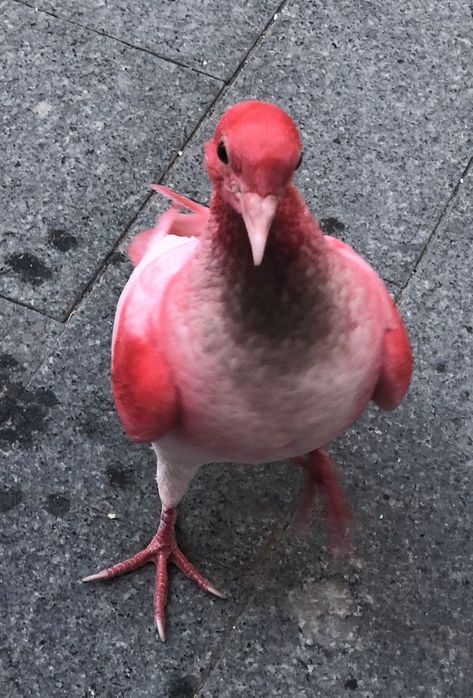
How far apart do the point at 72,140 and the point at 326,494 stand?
1.63 m

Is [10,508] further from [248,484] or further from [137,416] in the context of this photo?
[137,416]

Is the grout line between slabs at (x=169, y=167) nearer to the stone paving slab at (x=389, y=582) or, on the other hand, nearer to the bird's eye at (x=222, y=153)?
the stone paving slab at (x=389, y=582)

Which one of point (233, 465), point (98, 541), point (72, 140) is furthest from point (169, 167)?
point (98, 541)

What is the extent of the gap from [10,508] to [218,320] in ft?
3.78

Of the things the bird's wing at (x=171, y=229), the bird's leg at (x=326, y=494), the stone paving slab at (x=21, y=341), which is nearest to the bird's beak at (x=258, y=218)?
the bird's wing at (x=171, y=229)

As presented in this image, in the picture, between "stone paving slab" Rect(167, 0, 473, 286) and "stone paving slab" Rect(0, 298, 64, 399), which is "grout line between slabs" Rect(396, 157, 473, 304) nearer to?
"stone paving slab" Rect(167, 0, 473, 286)

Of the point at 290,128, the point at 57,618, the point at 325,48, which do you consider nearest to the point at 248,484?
the point at 57,618

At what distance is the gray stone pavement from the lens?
2666 mm

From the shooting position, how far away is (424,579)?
276 centimetres

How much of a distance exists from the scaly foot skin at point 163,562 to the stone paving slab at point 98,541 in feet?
0.11

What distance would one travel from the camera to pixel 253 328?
6.45 feet

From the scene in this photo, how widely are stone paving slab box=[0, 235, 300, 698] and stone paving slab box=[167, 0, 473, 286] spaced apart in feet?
2.93

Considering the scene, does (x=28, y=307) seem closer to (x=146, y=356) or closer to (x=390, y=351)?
(x=146, y=356)

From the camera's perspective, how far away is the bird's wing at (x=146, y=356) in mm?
2107
